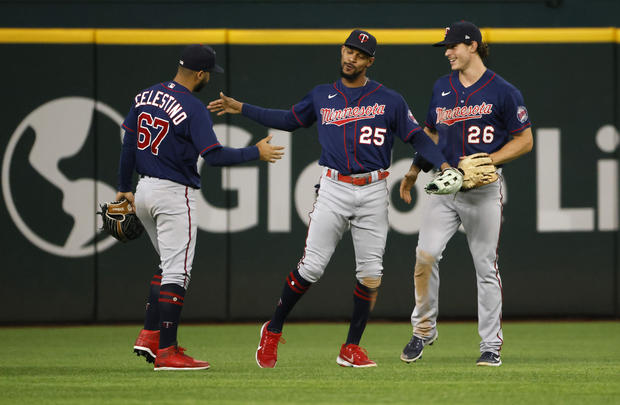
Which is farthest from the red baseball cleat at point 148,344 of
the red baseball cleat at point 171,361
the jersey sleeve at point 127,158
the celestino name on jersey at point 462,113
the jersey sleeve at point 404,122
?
the celestino name on jersey at point 462,113

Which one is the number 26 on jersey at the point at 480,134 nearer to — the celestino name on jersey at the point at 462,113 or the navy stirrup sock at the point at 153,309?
the celestino name on jersey at the point at 462,113

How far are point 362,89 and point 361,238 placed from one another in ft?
2.93

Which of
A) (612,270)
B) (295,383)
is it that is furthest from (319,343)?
(612,270)

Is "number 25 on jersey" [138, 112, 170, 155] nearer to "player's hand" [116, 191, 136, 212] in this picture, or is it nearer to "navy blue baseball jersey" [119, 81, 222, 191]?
"navy blue baseball jersey" [119, 81, 222, 191]

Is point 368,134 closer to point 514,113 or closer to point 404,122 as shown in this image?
point 404,122

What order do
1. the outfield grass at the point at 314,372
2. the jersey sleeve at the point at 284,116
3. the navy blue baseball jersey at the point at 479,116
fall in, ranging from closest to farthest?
the outfield grass at the point at 314,372 → the navy blue baseball jersey at the point at 479,116 → the jersey sleeve at the point at 284,116

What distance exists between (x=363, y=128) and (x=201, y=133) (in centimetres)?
97

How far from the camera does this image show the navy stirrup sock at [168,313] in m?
5.71

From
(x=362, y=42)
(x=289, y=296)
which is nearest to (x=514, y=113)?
(x=362, y=42)

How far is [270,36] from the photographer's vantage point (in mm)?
9336

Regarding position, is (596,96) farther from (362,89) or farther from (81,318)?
(81,318)

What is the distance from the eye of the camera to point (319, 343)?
25.9ft

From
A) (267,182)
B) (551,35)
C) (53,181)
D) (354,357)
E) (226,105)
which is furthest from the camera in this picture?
(551,35)
